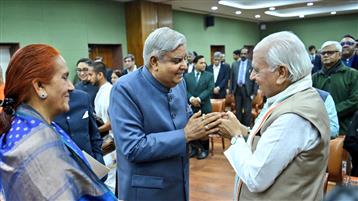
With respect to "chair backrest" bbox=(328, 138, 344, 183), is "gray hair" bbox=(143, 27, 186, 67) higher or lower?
higher

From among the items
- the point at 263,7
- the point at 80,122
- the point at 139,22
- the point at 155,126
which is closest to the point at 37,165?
the point at 155,126

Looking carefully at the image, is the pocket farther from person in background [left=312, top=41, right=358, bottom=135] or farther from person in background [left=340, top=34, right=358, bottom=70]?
person in background [left=340, top=34, right=358, bottom=70]

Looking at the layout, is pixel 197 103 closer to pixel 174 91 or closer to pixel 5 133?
pixel 174 91

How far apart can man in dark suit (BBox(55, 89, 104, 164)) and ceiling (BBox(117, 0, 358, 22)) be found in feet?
21.1

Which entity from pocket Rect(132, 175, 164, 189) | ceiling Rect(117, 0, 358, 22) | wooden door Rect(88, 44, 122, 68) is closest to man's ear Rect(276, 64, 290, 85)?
pocket Rect(132, 175, 164, 189)

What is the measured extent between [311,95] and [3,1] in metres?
5.94

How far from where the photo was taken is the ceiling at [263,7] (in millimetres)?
9047

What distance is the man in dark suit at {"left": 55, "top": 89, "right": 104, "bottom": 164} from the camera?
6.60 feet

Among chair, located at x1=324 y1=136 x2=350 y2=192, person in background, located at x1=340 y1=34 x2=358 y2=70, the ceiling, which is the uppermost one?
the ceiling

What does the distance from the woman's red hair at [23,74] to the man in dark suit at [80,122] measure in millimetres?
982

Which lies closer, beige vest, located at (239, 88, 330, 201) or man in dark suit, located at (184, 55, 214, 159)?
beige vest, located at (239, 88, 330, 201)

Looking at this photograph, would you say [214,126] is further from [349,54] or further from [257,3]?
[257,3]

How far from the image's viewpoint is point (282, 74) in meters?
1.21

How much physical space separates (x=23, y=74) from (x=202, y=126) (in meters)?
0.67
